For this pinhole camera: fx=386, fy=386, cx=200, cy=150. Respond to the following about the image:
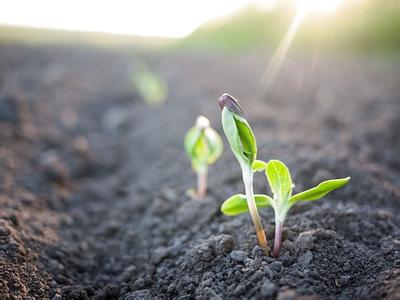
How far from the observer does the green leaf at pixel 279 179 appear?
1.63 meters

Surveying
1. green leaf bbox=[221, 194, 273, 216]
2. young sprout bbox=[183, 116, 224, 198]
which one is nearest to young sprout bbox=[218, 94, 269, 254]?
green leaf bbox=[221, 194, 273, 216]

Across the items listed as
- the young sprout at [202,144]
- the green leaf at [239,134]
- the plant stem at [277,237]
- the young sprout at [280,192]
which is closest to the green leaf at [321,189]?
the young sprout at [280,192]

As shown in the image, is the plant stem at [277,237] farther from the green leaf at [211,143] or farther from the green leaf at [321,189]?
the green leaf at [211,143]

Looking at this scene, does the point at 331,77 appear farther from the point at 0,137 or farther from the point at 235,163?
the point at 0,137

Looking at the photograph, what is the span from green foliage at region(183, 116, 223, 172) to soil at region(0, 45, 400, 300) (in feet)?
0.92

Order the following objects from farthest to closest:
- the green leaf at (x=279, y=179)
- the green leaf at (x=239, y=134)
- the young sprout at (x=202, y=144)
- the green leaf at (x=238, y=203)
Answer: the young sprout at (x=202, y=144) < the green leaf at (x=238, y=203) < the green leaf at (x=279, y=179) < the green leaf at (x=239, y=134)

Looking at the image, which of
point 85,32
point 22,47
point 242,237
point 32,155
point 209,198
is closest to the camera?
point 242,237

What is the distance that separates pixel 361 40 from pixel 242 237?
22.2 ft

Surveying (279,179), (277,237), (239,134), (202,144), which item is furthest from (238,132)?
(202,144)

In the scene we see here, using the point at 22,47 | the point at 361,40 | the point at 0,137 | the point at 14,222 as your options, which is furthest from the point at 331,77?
the point at 22,47

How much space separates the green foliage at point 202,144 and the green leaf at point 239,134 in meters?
0.71

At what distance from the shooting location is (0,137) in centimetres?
365

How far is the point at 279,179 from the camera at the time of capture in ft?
5.45

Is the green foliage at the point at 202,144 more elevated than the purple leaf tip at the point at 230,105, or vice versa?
the purple leaf tip at the point at 230,105
